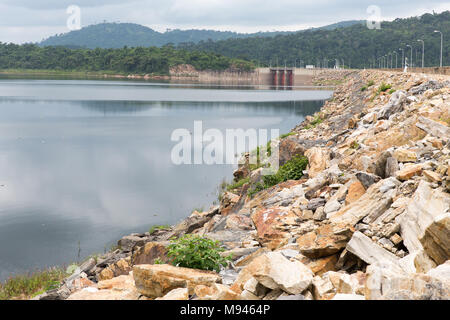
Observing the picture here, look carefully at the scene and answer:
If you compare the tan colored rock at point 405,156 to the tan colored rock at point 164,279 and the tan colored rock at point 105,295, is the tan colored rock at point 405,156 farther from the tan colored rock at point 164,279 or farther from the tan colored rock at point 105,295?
the tan colored rock at point 105,295

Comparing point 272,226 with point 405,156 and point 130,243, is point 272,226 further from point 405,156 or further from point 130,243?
point 130,243

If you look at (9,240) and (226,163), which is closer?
(9,240)

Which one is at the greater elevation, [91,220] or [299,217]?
[299,217]

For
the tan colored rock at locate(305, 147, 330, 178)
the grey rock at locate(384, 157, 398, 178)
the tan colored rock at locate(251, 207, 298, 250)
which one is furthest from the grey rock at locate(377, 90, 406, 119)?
the tan colored rock at locate(251, 207, 298, 250)

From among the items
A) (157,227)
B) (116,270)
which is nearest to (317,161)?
(157,227)

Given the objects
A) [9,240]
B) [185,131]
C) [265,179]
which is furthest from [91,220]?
[185,131]

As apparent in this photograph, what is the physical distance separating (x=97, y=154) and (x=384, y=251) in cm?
3344

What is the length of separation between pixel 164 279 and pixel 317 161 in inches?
403

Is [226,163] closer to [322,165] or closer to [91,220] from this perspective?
[91,220]

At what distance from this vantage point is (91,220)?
2242 centimetres

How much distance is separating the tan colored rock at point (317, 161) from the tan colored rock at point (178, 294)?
31.1ft

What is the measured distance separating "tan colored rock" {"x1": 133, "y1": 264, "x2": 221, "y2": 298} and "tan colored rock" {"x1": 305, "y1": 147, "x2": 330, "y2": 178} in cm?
873

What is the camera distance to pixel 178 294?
284 inches
